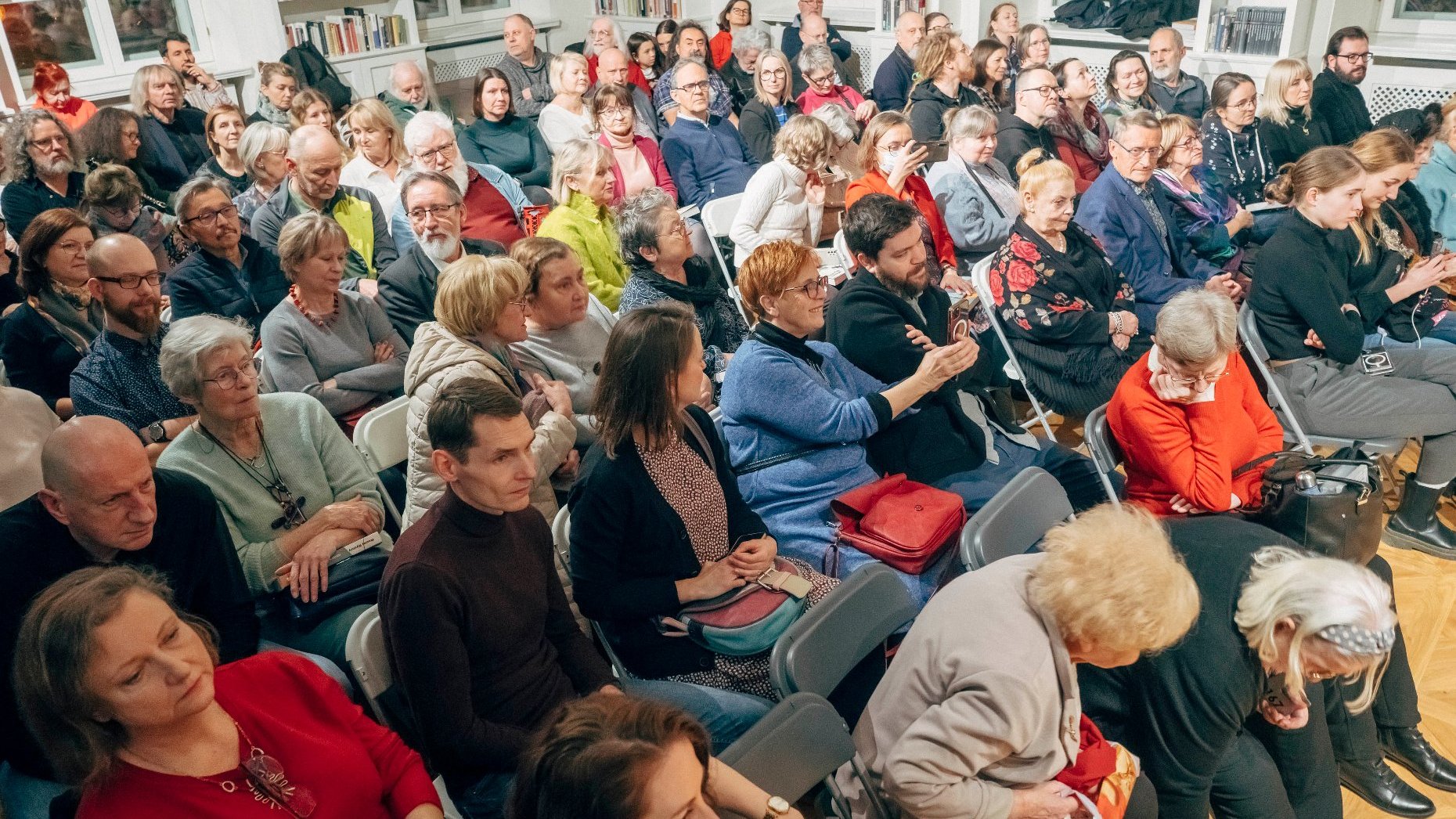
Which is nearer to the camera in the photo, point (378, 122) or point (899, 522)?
point (899, 522)

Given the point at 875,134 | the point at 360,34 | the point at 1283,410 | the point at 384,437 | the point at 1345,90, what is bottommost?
the point at 1283,410

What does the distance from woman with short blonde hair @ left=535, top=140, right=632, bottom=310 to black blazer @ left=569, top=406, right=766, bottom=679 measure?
5.85 feet

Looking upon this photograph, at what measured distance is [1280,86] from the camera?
5777 millimetres

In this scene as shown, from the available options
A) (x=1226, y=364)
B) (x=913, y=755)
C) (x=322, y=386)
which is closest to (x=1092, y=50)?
(x=1226, y=364)

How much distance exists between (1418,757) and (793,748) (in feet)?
5.77

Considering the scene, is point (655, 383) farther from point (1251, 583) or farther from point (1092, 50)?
point (1092, 50)

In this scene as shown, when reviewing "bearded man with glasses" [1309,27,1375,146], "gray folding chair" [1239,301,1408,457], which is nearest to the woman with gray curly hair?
"gray folding chair" [1239,301,1408,457]

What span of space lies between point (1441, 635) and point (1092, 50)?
6352mm

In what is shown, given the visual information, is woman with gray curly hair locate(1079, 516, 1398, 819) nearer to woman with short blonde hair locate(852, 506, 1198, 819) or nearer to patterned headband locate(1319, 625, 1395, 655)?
patterned headband locate(1319, 625, 1395, 655)

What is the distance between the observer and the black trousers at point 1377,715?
2.51m

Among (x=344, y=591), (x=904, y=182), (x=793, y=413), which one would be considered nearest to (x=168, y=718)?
(x=344, y=591)

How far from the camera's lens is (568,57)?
6.04 m

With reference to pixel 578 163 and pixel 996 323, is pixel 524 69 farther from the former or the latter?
pixel 996 323

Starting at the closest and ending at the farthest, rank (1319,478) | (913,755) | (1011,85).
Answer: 1. (913,755)
2. (1319,478)
3. (1011,85)
